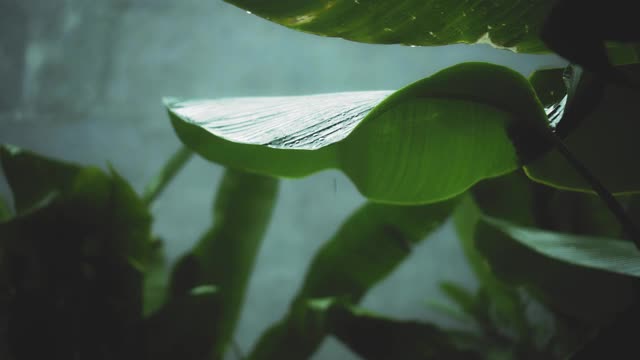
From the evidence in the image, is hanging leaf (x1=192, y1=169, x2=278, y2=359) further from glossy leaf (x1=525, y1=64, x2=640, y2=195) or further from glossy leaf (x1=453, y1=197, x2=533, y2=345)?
glossy leaf (x1=525, y1=64, x2=640, y2=195)

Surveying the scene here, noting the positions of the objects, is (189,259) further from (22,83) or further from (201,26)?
(22,83)

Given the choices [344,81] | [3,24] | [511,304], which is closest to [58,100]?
[3,24]

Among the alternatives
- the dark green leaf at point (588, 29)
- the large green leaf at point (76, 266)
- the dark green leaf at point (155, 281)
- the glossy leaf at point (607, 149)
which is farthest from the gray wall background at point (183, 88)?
the dark green leaf at point (588, 29)

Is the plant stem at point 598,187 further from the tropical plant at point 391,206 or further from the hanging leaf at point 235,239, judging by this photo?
the hanging leaf at point 235,239

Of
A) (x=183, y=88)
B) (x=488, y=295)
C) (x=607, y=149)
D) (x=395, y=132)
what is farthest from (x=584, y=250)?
(x=183, y=88)

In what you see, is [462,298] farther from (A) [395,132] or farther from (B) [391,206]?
(A) [395,132]

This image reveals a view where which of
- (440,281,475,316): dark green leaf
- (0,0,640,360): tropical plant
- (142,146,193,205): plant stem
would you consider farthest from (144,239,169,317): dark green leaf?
(440,281,475,316): dark green leaf
